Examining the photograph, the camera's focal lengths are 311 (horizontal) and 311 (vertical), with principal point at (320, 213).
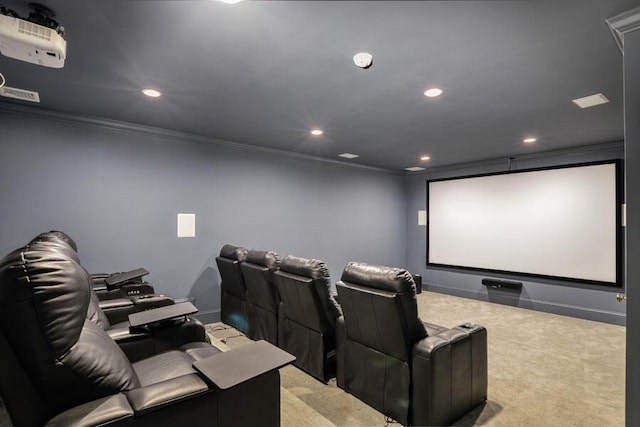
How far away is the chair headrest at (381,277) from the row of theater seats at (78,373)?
2.87ft

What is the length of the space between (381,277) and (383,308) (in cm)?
20

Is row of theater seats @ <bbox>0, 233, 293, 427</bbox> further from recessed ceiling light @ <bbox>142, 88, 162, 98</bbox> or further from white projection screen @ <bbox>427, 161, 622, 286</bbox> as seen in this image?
white projection screen @ <bbox>427, 161, 622, 286</bbox>

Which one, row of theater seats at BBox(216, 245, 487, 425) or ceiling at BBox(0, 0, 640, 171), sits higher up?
ceiling at BBox(0, 0, 640, 171)

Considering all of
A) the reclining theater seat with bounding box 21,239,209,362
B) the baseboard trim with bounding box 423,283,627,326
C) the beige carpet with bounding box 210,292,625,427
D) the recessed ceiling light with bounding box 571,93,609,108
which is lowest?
the beige carpet with bounding box 210,292,625,427

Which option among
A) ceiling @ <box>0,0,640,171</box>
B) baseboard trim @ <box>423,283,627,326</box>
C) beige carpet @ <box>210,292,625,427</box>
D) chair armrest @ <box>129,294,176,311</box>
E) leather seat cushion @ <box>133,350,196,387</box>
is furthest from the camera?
baseboard trim @ <box>423,283,627,326</box>

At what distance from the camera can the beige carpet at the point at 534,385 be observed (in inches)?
88.8

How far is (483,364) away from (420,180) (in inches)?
209

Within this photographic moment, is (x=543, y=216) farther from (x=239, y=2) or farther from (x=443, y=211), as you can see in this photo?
(x=239, y=2)

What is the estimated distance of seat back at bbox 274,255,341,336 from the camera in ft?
8.43

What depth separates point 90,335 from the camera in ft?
4.18

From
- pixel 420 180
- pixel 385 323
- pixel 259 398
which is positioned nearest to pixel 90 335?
pixel 259 398

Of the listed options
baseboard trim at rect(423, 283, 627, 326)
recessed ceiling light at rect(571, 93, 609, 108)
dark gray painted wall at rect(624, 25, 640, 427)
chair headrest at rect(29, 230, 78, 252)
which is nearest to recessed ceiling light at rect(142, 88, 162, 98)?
chair headrest at rect(29, 230, 78, 252)

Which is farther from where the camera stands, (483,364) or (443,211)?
(443,211)

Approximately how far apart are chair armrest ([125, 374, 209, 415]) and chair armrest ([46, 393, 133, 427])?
33 millimetres
